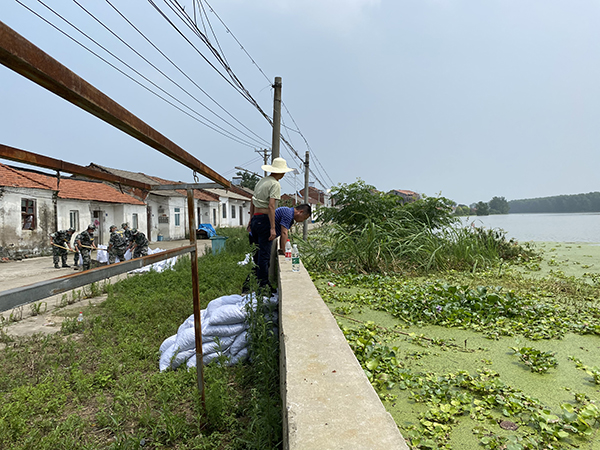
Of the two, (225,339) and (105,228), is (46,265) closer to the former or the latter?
(105,228)

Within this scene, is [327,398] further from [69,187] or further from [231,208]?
[231,208]

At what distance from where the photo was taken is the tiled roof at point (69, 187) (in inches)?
528

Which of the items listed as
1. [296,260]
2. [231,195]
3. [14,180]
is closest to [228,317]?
[296,260]

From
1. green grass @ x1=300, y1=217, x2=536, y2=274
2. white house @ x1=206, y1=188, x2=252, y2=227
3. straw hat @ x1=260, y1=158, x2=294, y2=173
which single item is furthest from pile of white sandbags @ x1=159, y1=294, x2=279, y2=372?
white house @ x1=206, y1=188, x2=252, y2=227

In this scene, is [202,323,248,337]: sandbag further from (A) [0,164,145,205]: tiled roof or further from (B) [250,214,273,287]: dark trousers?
(A) [0,164,145,205]: tiled roof

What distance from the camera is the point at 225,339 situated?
2982mm

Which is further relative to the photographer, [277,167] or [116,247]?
[116,247]

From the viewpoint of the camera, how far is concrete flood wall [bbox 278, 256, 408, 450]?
Result: 3.64 feet

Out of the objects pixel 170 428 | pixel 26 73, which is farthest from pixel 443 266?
pixel 26 73

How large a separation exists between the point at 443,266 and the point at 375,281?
1770 mm

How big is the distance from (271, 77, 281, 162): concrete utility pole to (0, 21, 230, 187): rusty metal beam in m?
9.30

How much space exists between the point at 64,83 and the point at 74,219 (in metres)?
17.3

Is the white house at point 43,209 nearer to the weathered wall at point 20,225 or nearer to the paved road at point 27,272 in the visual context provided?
the weathered wall at point 20,225

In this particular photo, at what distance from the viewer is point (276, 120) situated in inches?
424
